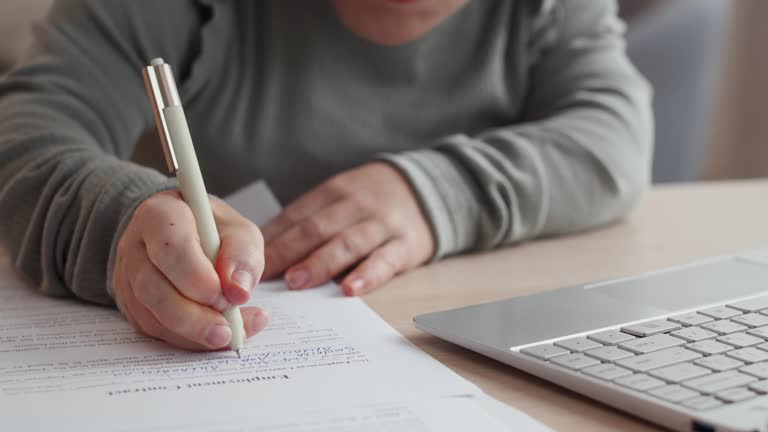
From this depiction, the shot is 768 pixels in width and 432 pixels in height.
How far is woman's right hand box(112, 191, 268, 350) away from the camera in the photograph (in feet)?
1.33

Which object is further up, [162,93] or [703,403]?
[162,93]

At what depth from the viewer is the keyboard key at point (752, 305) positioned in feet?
1.41

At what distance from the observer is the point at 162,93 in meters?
0.41

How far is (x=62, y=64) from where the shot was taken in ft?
2.16

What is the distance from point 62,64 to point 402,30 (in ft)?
0.92

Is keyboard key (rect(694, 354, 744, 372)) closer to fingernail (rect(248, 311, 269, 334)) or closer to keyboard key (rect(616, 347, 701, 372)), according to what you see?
keyboard key (rect(616, 347, 701, 372))

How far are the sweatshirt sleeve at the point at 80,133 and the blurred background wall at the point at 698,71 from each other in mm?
58

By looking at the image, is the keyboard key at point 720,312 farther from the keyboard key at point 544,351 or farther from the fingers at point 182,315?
the fingers at point 182,315

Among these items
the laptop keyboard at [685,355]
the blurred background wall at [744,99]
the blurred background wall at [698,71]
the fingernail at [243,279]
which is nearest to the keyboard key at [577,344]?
the laptop keyboard at [685,355]

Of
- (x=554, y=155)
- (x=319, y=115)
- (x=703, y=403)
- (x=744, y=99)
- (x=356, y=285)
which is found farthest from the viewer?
(x=744, y=99)

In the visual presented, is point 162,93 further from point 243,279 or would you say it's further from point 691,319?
point 691,319

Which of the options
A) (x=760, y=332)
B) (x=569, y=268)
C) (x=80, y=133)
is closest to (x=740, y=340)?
(x=760, y=332)

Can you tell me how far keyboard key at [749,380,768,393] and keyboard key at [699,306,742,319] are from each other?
9cm

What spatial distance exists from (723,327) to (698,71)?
1195 mm
